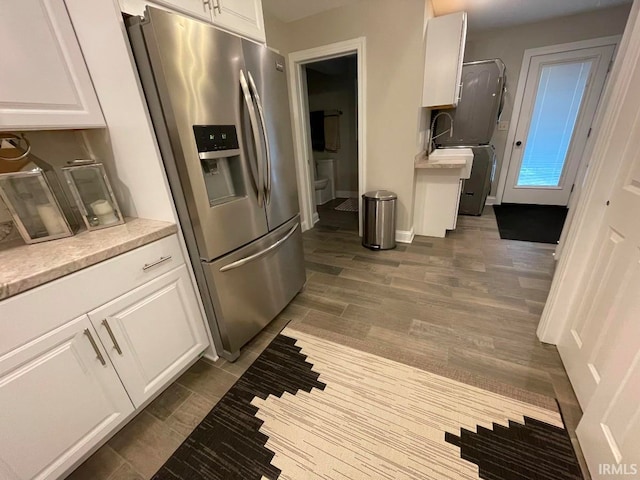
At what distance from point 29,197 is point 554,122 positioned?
551cm

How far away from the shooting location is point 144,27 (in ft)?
3.19

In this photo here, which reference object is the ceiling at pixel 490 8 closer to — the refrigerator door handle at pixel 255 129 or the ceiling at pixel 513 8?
the ceiling at pixel 513 8

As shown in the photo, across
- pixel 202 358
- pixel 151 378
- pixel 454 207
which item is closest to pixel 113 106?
pixel 151 378

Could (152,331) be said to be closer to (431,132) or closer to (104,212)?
(104,212)

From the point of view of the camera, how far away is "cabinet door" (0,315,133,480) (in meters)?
0.86

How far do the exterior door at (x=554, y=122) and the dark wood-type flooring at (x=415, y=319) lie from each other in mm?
1811

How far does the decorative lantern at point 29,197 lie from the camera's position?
105 cm

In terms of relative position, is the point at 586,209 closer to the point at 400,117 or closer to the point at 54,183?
the point at 400,117

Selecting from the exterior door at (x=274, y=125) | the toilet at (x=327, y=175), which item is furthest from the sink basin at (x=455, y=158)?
the toilet at (x=327, y=175)

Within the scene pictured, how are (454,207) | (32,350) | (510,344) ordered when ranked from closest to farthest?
(32,350) → (510,344) → (454,207)

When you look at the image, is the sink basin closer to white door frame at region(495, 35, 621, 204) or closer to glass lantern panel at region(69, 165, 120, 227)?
white door frame at region(495, 35, 621, 204)

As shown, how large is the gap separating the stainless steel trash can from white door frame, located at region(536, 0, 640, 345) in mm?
1538

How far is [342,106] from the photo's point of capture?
16.1 feet

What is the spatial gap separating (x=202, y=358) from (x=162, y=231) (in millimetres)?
942
